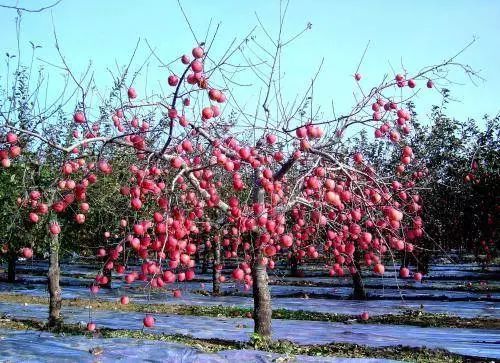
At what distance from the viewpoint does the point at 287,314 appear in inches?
567

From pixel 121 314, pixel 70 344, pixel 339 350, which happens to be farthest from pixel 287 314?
pixel 70 344

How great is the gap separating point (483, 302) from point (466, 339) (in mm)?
7764

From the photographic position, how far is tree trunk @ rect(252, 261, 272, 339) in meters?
8.78

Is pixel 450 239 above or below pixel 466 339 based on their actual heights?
above

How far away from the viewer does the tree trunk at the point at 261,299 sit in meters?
8.78

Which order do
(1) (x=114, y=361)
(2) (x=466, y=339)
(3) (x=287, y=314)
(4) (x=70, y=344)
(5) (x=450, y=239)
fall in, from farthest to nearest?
(5) (x=450, y=239)
(3) (x=287, y=314)
(2) (x=466, y=339)
(4) (x=70, y=344)
(1) (x=114, y=361)

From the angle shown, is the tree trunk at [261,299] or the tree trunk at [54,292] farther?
the tree trunk at [54,292]

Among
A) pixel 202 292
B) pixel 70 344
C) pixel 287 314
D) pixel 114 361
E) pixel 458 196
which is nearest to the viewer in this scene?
pixel 114 361

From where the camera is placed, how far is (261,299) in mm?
8812

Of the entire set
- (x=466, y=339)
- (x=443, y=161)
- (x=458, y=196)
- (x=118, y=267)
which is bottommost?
(x=466, y=339)

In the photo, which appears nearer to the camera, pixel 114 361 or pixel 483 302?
pixel 114 361

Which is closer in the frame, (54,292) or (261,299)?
(261,299)

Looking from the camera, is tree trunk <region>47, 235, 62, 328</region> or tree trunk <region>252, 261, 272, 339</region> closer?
tree trunk <region>252, 261, 272, 339</region>

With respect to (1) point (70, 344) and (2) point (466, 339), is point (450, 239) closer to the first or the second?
(2) point (466, 339)
